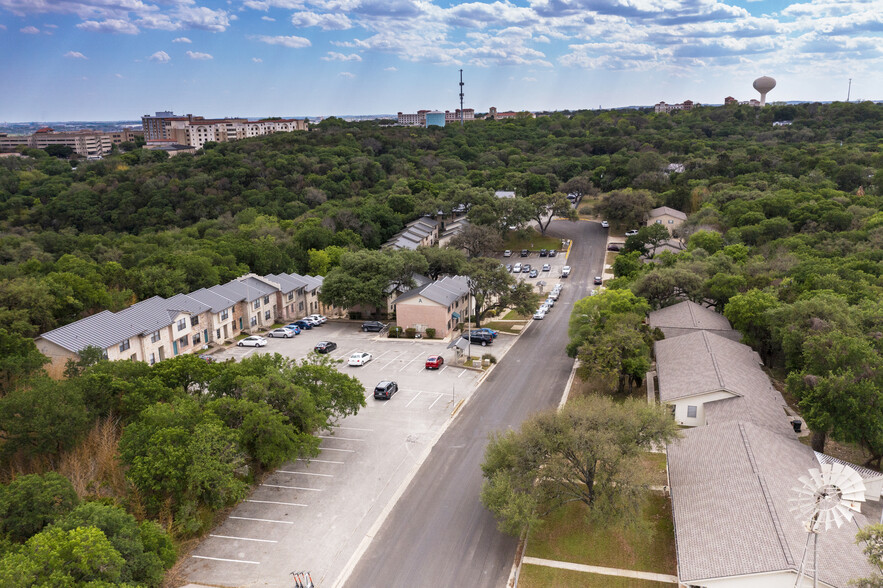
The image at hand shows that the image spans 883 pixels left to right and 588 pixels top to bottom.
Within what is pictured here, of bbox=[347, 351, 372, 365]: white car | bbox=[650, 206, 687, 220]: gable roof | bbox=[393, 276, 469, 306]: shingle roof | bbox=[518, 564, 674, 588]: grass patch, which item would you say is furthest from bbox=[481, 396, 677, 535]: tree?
bbox=[650, 206, 687, 220]: gable roof

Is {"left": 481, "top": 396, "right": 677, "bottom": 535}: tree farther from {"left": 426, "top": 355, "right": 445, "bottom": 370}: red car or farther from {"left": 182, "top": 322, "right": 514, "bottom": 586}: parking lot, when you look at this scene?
{"left": 426, "top": 355, "right": 445, "bottom": 370}: red car

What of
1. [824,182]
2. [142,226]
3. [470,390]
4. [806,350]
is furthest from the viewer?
[142,226]

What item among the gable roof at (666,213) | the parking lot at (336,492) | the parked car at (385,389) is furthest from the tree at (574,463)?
the gable roof at (666,213)

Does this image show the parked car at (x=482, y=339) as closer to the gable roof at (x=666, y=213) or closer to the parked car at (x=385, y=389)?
the parked car at (x=385, y=389)

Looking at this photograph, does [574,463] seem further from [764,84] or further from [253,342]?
[764,84]

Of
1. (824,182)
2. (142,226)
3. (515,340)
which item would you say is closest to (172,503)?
(515,340)

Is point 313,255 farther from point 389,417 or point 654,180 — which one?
point 654,180

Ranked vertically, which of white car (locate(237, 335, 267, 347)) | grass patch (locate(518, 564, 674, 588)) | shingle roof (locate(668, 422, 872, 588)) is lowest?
grass patch (locate(518, 564, 674, 588))
